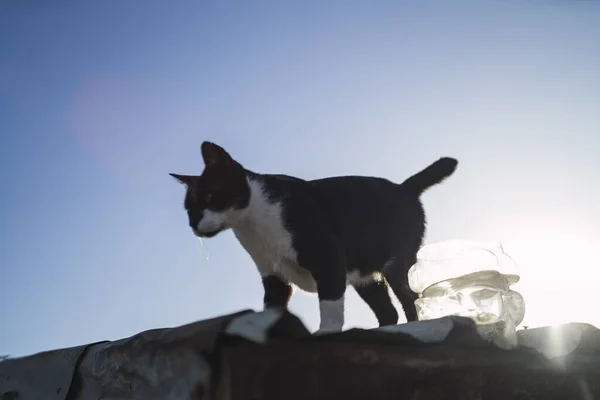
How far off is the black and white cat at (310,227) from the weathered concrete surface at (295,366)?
99 centimetres

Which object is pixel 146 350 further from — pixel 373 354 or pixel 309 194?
pixel 309 194

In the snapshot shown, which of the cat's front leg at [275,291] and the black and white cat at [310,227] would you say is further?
the cat's front leg at [275,291]

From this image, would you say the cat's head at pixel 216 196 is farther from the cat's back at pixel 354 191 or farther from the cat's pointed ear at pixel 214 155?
the cat's back at pixel 354 191

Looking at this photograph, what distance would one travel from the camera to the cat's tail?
10.4 feet

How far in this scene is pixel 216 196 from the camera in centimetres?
242

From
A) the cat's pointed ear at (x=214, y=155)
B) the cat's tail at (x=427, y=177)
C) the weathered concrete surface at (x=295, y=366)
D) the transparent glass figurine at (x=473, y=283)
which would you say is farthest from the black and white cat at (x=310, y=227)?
the weathered concrete surface at (x=295, y=366)

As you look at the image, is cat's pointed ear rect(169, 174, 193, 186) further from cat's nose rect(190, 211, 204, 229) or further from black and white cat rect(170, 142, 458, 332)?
cat's nose rect(190, 211, 204, 229)

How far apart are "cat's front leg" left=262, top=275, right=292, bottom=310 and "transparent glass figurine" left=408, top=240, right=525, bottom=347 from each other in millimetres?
830

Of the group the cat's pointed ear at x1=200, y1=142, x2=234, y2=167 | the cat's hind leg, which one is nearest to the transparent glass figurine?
the cat's pointed ear at x1=200, y1=142, x2=234, y2=167

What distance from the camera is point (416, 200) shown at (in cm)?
310

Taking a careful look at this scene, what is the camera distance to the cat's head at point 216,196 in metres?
2.40

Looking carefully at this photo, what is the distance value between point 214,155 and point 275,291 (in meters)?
0.65

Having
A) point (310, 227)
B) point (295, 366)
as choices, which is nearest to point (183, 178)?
point (310, 227)

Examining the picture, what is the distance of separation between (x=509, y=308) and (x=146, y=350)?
1.10 metres
